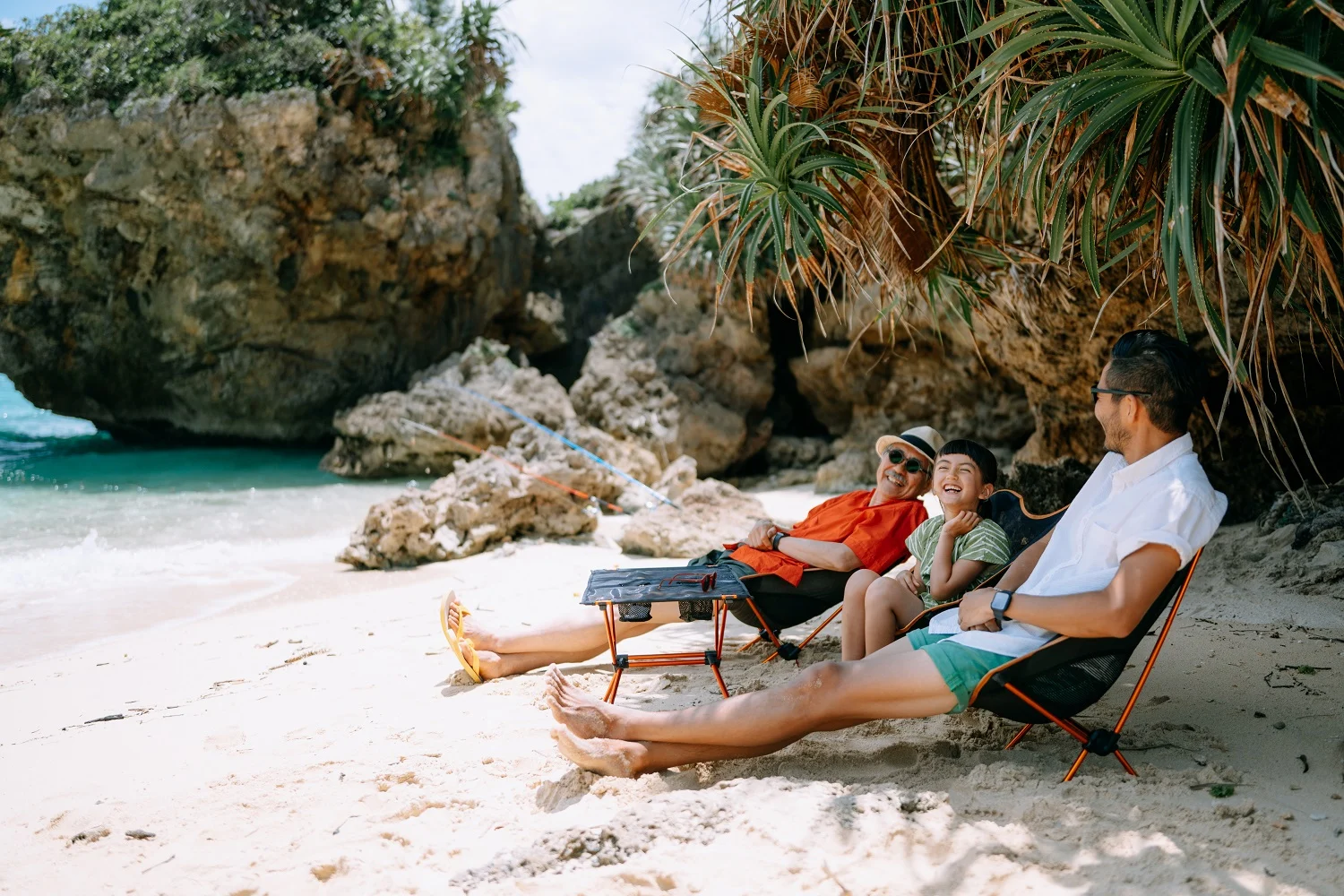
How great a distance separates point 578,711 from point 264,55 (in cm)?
1266

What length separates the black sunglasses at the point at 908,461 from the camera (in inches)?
132

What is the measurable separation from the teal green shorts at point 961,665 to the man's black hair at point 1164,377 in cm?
75

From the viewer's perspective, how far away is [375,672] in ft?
11.9

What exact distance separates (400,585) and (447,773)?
3.31 m

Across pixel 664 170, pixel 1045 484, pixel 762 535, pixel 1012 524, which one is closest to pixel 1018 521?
pixel 1012 524

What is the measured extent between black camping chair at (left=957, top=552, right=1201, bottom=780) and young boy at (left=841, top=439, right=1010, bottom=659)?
0.61 m

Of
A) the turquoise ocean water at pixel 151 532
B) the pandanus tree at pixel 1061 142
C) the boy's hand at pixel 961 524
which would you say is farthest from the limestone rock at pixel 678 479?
the boy's hand at pixel 961 524

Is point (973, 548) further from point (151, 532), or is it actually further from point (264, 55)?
point (264, 55)

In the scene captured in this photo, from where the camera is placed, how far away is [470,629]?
11.5 feet

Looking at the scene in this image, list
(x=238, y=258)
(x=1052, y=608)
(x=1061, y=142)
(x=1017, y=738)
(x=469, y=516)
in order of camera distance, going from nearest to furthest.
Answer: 1. (x=1052, y=608)
2. (x=1017, y=738)
3. (x=1061, y=142)
4. (x=469, y=516)
5. (x=238, y=258)

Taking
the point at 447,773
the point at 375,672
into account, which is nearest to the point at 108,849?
the point at 447,773

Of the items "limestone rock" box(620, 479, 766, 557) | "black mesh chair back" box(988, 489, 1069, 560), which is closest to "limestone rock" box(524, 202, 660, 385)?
"limestone rock" box(620, 479, 766, 557)

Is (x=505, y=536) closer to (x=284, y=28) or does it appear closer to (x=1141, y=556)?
(x=1141, y=556)

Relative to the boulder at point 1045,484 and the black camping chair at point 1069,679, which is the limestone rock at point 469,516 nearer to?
the boulder at point 1045,484
